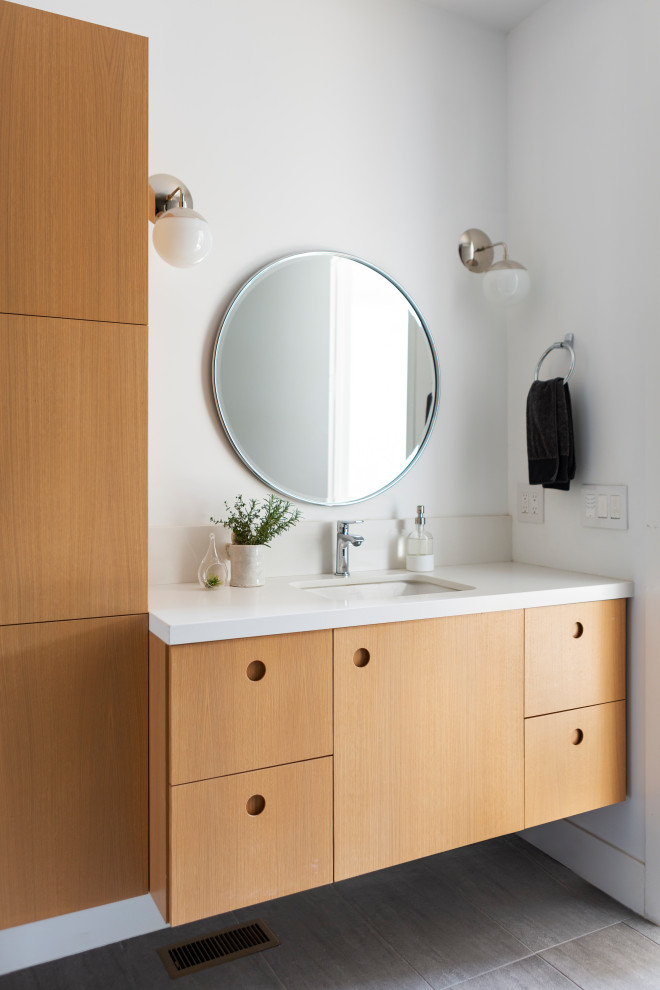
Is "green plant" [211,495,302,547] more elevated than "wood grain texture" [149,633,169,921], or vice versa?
"green plant" [211,495,302,547]

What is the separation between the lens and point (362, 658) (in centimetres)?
166

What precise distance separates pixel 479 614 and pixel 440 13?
1868 millimetres

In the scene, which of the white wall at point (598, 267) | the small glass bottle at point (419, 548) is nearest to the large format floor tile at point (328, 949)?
the white wall at point (598, 267)

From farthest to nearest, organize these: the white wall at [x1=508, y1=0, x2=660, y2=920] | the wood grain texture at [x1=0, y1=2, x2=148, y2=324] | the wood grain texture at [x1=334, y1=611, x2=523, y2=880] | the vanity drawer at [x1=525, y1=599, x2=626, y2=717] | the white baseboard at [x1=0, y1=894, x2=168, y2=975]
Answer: the white wall at [x1=508, y1=0, x2=660, y2=920] → the vanity drawer at [x1=525, y1=599, x2=626, y2=717] → the white baseboard at [x1=0, y1=894, x2=168, y2=975] → the wood grain texture at [x1=334, y1=611, x2=523, y2=880] → the wood grain texture at [x1=0, y1=2, x2=148, y2=324]

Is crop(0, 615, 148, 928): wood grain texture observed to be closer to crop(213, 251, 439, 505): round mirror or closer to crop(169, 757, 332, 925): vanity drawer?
crop(169, 757, 332, 925): vanity drawer

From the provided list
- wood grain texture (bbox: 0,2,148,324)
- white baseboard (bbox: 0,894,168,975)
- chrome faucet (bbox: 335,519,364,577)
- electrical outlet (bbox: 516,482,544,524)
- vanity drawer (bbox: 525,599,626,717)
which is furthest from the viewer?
electrical outlet (bbox: 516,482,544,524)

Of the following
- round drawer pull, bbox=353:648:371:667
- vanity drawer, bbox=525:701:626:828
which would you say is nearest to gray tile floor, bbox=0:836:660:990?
vanity drawer, bbox=525:701:626:828

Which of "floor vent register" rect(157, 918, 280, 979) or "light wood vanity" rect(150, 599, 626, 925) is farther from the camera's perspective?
"floor vent register" rect(157, 918, 280, 979)

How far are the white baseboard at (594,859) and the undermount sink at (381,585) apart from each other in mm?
809

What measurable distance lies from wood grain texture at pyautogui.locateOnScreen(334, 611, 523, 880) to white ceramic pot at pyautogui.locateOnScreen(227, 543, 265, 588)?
0.37m

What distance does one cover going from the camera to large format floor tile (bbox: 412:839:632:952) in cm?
192

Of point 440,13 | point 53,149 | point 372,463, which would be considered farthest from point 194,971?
point 440,13

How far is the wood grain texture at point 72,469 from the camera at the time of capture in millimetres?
1470

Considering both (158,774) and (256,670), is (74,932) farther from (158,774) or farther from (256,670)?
(256,670)
